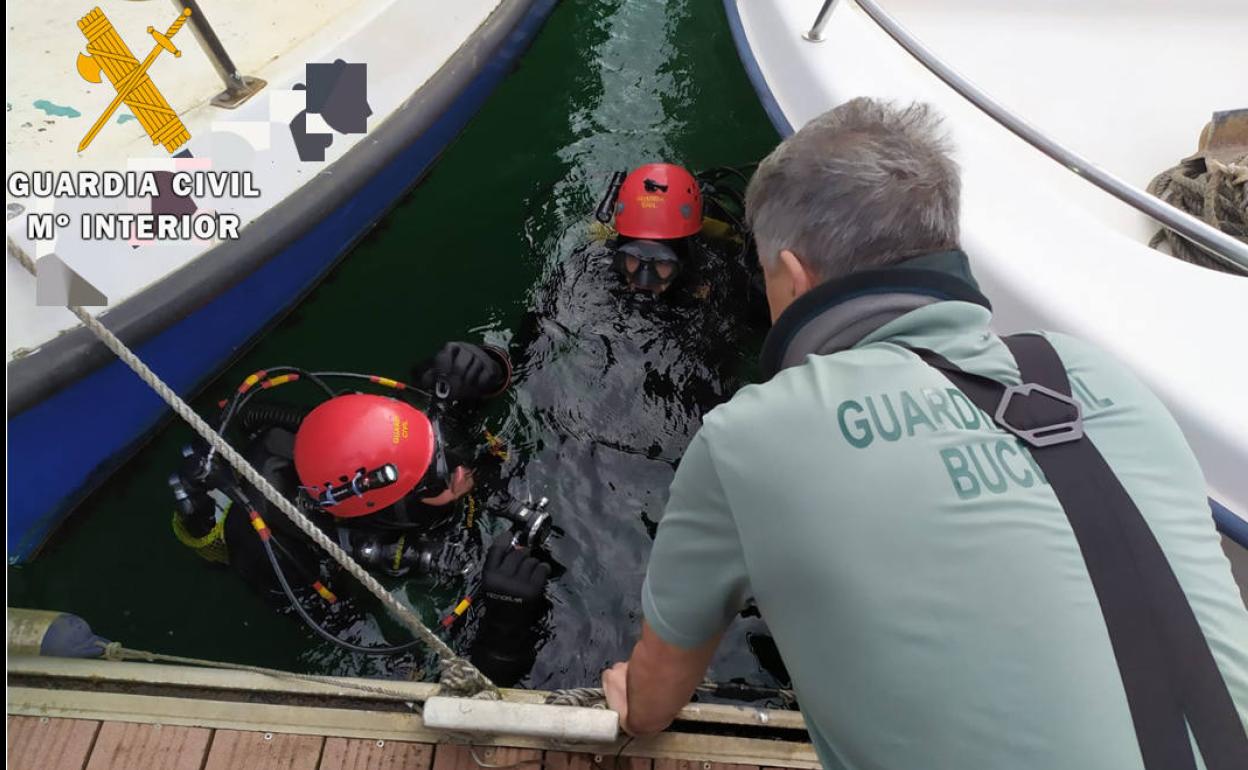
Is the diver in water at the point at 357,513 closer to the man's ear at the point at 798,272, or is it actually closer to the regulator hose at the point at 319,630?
the regulator hose at the point at 319,630

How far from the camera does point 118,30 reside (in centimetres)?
297

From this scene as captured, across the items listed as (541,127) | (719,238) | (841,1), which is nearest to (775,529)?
(719,238)

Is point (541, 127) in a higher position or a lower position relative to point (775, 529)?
lower

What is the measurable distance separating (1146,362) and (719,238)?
211cm

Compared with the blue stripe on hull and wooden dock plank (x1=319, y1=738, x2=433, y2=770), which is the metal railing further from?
wooden dock plank (x1=319, y1=738, x2=433, y2=770)

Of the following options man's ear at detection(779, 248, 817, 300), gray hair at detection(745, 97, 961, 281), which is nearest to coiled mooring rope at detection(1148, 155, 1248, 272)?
gray hair at detection(745, 97, 961, 281)

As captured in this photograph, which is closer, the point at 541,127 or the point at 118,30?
the point at 118,30

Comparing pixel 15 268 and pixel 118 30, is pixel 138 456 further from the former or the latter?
pixel 118 30

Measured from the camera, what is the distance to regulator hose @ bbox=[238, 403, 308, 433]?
2.59 m

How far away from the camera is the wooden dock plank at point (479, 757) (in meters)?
1.95

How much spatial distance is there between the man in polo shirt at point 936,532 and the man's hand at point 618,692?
0.69 meters

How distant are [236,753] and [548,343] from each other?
6.65 ft

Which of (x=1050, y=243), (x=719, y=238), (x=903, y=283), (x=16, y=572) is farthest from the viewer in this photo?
(x=719, y=238)

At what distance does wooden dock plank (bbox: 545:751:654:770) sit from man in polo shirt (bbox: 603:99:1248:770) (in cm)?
82
